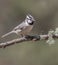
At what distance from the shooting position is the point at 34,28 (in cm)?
1166

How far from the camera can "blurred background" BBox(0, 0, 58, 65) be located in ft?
37.4

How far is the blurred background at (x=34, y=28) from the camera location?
1139 cm

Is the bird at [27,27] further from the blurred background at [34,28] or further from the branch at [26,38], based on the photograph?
the blurred background at [34,28]

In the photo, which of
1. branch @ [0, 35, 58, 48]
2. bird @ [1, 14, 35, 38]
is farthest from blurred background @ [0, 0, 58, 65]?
branch @ [0, 35, 58, 48]

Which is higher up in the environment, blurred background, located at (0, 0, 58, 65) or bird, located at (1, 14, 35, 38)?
blurred background, located at (0, 0, 58, 65)

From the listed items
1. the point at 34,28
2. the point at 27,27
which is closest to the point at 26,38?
the point at 27,27

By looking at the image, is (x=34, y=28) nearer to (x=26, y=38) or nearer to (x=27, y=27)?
(x=27, y=27)

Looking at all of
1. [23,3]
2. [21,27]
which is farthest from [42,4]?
[21,27]

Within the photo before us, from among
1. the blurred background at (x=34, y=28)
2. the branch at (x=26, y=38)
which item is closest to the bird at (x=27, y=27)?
the branch at (x=26, y=38)

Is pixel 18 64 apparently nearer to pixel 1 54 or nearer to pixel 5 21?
pixel 1 54

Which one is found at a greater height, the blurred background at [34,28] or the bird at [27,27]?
the blurred background at [34,28]

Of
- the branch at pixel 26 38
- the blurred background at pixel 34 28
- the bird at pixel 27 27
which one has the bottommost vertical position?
the branch at pixel 26 38

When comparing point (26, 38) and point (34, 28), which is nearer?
point (26, 38)

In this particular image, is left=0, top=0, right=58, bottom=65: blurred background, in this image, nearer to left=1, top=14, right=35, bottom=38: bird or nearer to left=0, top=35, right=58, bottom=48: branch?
left=1, top=14, right=35, bottom=38: bird
